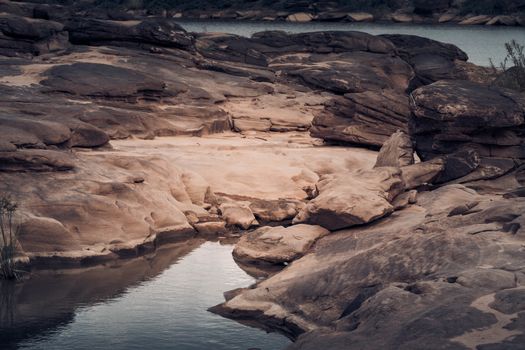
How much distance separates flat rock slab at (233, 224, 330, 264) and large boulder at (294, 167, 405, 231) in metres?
0.21

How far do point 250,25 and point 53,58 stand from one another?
4904cm

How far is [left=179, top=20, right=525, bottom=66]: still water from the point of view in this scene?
55688 millimetres

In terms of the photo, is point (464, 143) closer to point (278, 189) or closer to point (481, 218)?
point (278, 189)

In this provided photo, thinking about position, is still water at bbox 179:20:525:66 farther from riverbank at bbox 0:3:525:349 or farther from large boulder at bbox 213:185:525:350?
large boulder at bbox 213:185:525:350

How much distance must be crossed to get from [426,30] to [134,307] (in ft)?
190

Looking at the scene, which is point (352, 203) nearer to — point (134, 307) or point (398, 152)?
point (398, 152)

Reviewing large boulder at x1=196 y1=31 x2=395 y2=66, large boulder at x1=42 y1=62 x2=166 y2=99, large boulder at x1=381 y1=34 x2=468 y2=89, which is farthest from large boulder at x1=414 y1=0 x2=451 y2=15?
large boulder at x1=42 y1=62 x2=166 y2=99

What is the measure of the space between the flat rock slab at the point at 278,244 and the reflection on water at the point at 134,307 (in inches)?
11.5

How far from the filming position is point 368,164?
1933cm

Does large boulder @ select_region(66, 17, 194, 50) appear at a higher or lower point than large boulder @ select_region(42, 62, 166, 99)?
higher

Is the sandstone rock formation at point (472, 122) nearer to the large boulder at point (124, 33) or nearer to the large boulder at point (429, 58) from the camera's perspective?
the large boulder at point (429, 58)

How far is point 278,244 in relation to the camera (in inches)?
565

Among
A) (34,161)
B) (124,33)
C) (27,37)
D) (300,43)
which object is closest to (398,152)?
(34,161)

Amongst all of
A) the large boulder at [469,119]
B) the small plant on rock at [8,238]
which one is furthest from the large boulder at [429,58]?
the small plant on rock at [8,238]
